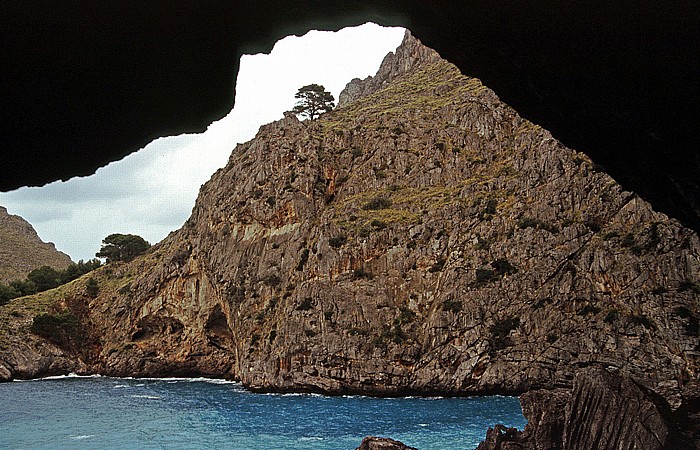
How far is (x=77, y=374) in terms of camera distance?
85688 millimetres

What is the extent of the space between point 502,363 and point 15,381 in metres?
71.8

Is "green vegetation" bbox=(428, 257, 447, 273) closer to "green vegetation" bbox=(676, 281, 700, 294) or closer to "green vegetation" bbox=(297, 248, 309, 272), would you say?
"green vegetation" bbox=(297, 248, 309, 272)

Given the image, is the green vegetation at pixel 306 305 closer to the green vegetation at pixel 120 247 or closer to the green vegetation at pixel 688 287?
the green vegetation at pixel 688 287

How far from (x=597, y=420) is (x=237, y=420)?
117 ft

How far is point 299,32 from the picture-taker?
27.7 feet

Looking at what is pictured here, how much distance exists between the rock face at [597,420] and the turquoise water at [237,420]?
16.7m

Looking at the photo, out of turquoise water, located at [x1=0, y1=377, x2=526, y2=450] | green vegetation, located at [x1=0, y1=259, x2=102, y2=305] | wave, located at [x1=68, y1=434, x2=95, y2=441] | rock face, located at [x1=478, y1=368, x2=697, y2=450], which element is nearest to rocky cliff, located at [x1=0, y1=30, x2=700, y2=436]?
turquoise water, located at [x1=0, y1=377, x2=526, y2=450]

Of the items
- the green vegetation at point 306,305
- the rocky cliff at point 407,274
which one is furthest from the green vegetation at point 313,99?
the green vegetation at point 306,305

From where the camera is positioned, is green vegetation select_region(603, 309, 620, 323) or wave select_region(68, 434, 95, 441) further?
green vegetation select_region(603, 309, 620, 323)

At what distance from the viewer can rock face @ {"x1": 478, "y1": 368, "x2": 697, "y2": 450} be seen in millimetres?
14516

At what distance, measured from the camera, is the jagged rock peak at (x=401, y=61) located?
11394 cm

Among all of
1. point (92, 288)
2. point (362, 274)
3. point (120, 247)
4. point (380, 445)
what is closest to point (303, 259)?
point (362, 274)

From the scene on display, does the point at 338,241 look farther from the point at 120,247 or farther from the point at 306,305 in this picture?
the point at 120,247

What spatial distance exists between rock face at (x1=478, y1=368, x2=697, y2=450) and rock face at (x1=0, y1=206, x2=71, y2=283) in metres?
Answer: 125
